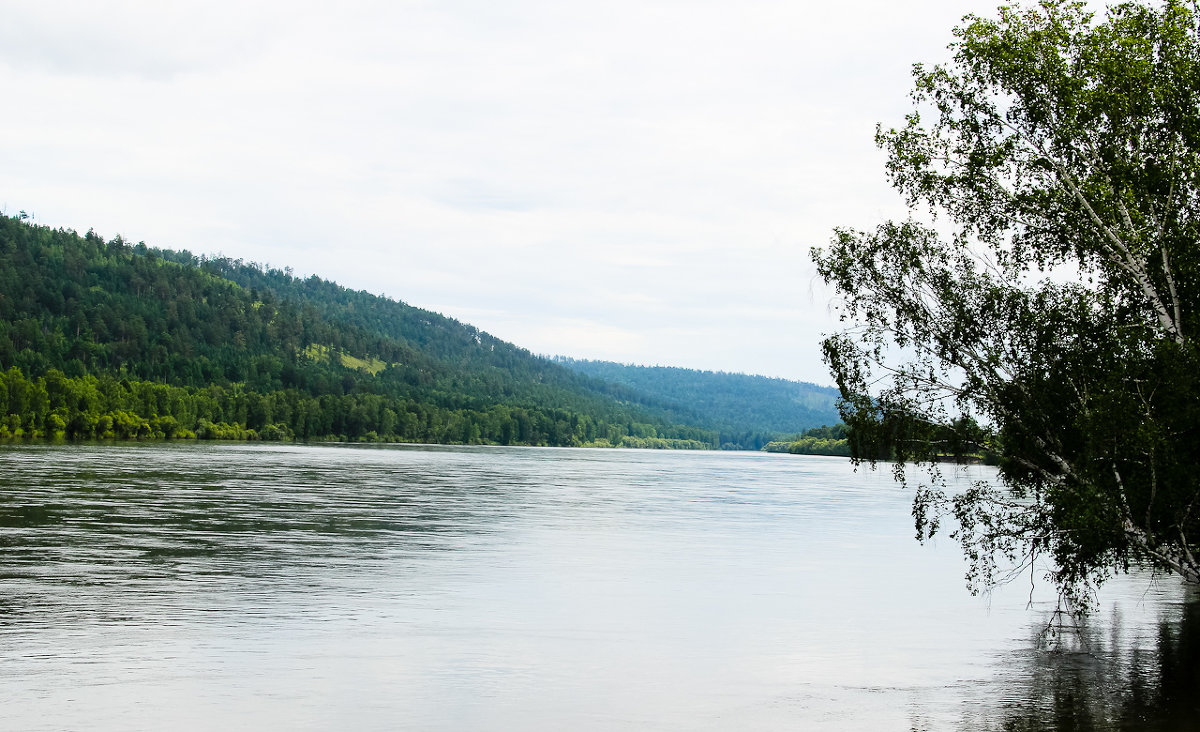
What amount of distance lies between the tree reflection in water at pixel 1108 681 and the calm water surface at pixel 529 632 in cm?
9

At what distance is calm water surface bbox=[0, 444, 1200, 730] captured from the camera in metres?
19.5

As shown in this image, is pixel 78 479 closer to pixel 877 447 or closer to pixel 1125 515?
pixel 877 447

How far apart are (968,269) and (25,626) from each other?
2336 centimetres

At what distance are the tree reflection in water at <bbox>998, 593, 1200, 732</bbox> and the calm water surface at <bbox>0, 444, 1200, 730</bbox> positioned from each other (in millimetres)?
93

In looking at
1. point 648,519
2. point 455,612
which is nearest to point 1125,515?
point 455,612

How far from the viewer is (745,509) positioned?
74.2 metres

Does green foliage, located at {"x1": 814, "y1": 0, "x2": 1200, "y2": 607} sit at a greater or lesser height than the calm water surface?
greater

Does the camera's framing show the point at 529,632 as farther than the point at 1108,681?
Yes

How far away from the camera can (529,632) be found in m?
26.9

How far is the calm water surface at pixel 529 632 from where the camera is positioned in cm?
1952

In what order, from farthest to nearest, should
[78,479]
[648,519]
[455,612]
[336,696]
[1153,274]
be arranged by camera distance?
[78,479], [648,519], [455,612], [1153,274], [336,696]

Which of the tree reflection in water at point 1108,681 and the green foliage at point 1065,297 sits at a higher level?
the green foliage at point 1065,297

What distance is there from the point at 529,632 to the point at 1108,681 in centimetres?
1279

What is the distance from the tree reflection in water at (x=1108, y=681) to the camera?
63.9 feet
